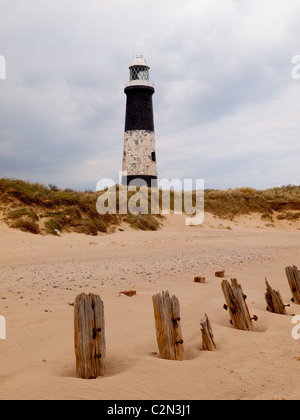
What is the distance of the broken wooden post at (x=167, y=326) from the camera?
165 inches

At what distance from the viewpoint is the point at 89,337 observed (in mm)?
3742

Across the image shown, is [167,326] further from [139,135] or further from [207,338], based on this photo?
[139,135]

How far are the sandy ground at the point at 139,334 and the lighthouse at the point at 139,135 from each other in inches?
835

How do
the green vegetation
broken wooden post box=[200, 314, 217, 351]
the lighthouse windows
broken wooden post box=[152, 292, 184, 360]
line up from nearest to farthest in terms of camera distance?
1. broken wooden post box=[152, 292, 184, 360]
2. broken wooden post box=[200, 314, 217, 351]
3. the green vegetation
4. the lighthouse windows

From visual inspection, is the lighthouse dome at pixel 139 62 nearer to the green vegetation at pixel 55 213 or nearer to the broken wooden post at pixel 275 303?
the green vegetation at pixel 55 213

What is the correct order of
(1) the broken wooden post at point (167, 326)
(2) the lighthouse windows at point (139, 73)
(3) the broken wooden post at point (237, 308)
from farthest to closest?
Answer: 1. (2) the lighthouse windows at point (139, 73)
2. (3) the broken wooden post at point (237, 308)
3. (1) the broken wooden post at point (167, 326)

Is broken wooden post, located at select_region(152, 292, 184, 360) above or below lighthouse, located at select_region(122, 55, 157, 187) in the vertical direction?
below

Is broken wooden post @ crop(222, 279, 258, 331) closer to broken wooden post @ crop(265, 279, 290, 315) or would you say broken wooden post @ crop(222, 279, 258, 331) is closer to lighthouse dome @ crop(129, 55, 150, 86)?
broken wooden post @ crop(265, 279, 290, 315)

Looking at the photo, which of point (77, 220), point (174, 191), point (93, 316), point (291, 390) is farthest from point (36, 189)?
point (291, 390)

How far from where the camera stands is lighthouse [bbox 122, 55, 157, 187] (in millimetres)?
32531

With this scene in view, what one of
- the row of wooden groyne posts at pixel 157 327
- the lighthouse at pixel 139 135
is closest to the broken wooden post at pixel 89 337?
the row of wooden groyne posts at pixel 157 327

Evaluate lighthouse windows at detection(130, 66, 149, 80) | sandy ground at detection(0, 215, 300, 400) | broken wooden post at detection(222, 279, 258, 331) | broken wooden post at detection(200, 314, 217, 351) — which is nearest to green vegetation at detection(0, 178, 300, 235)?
sandy ground at detection(0, 215, 300, 400)
